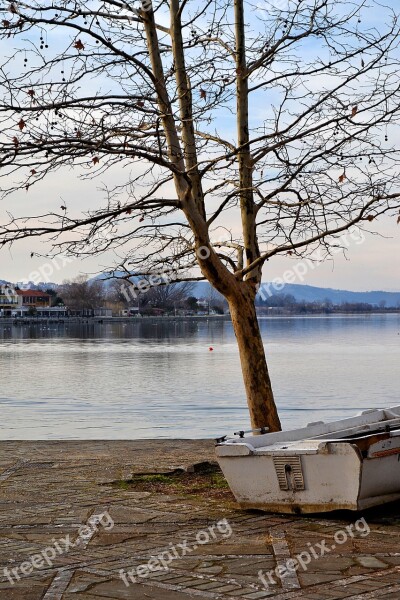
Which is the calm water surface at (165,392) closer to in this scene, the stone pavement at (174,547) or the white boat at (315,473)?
the stone pavement at (174,547)

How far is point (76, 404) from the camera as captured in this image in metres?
30.7

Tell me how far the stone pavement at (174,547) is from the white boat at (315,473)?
0.59ft

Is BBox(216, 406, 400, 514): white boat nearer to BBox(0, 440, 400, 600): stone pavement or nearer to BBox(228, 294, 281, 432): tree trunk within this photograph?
BBox(0, 440, 400, 600): stone pavement

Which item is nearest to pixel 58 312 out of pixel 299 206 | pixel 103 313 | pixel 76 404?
pixel 103 313

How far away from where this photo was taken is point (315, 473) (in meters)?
8.20

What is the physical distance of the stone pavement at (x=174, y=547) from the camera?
21.1 feet

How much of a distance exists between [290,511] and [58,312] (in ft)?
618

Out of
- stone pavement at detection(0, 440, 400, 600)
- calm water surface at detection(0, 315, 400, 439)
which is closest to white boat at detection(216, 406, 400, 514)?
stone pavement at detection(0, 440, 400, 600)

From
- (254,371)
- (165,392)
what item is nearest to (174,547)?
(254,371)

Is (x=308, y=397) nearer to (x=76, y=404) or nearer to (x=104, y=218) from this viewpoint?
(x=76, y=404)

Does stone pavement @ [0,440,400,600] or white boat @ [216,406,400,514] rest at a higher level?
white boat @ [216,406,400,514]

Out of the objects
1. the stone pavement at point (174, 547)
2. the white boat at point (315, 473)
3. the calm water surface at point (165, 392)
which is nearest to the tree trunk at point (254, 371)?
the stone pavement at point (174, 547)

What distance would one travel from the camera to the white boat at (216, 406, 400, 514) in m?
8.02

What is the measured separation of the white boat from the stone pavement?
0.18 m
